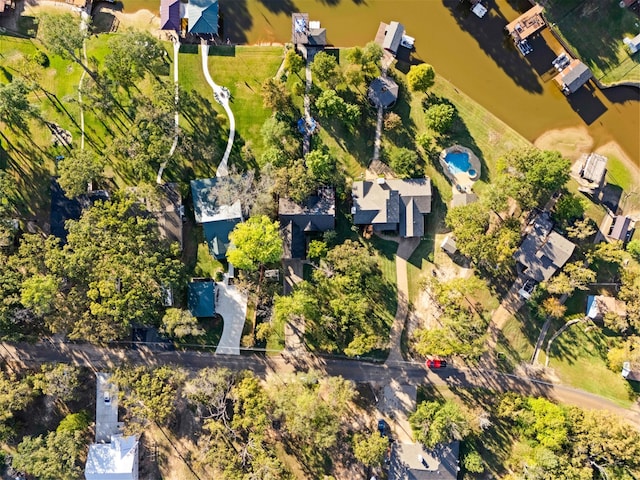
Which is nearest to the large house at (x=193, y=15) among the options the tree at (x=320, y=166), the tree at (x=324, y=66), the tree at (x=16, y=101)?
the tree at (x=324, y=66)

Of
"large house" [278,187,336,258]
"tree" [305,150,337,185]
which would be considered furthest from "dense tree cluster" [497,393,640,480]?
"tree" [305,150,337,185]

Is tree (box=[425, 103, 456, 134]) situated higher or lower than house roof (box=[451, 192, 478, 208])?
higher

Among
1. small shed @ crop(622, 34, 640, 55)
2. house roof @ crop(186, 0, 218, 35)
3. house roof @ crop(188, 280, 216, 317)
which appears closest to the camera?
small shed @ crop(622, 34, 640, 55)

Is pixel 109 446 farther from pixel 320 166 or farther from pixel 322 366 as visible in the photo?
pixel 320 166

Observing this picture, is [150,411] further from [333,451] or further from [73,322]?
[333,451]

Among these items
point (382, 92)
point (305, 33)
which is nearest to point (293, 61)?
point (305, 33)

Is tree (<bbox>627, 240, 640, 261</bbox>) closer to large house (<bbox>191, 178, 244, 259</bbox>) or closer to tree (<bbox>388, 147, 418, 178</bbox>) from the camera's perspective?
tree (<bbox>388, 147, 418, 178</bbox>)
